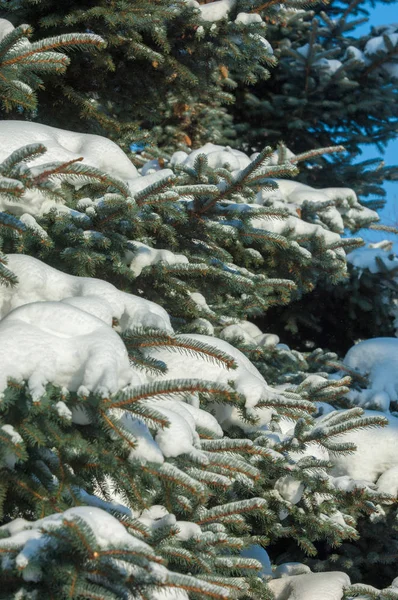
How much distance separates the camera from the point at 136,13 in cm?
438

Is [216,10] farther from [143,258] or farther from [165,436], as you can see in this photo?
[165,436]

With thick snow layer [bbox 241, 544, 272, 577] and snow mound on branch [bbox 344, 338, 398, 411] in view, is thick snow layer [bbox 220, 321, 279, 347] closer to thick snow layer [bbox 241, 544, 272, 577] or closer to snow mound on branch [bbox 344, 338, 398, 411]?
snow mound on branch [bbox 344, 338, 398, 411]

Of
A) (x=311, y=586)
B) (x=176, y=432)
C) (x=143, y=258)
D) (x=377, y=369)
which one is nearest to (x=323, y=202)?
(x=377, y=369)

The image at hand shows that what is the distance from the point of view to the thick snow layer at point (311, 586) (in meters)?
3.64

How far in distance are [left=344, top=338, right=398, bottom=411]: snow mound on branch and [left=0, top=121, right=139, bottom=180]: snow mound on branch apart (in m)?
2.26

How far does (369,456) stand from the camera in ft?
14.1

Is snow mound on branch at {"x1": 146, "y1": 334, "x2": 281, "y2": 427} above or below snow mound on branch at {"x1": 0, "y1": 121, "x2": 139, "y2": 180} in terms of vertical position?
below

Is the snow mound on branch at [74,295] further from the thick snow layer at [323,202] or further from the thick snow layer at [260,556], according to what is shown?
the thick snow layer at [323,202]

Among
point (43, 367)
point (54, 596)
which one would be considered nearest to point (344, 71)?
point (43, 367)

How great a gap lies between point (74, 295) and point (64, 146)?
48.2 inches

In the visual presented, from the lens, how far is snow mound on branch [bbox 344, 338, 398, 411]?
4883 mm

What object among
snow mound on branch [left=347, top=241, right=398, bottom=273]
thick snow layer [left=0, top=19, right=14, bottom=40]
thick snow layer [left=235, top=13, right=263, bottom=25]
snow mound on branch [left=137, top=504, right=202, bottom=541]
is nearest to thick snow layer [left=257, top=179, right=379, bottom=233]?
snow mound on branch [left=347, top=241, right=398, bottom=273]

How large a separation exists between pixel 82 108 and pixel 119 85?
495 millimetres

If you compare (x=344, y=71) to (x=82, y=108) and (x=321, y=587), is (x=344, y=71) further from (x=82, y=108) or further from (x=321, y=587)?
(x=321, y=587)
